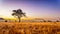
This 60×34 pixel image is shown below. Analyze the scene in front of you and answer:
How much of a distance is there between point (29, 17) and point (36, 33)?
102 centimetres

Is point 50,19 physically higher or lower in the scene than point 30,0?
lower

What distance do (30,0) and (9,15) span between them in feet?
1.93

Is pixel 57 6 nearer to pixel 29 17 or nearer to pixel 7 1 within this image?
pixel 29 17

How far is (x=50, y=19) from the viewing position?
Answer: 10.6 ft

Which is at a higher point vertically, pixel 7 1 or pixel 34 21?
pixel 7 1

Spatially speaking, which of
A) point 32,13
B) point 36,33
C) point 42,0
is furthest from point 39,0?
point 36,33

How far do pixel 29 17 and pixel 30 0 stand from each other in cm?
38

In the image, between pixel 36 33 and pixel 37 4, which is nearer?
pixel 36 33

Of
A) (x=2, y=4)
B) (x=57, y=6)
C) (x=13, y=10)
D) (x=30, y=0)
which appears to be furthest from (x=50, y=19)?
(x=2, y=4)

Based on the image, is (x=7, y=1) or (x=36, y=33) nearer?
(x=36, y=33)

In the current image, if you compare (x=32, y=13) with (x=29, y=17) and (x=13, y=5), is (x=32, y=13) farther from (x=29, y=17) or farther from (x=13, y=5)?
(x=13, y=5)

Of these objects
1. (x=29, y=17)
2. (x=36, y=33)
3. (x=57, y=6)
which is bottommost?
(x=36, y=33)

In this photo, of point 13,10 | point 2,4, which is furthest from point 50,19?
point 2,4

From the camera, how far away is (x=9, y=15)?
10.9 ft
